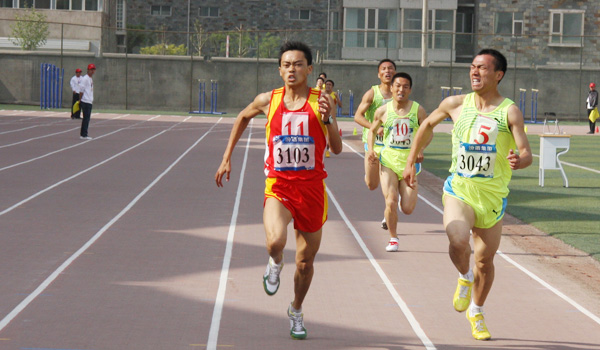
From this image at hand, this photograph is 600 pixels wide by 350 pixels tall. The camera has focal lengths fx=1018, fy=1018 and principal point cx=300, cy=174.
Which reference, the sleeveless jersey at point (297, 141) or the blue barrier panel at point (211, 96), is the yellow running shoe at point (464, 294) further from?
the blue barrier panel at point (211, 96)

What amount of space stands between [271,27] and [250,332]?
6671 centimetres

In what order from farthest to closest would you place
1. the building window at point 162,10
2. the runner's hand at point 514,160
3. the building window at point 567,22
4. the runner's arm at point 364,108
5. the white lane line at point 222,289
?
Answer: the building window at point 162,10 → the building window at point 567,22 → the runner's arm at point 364,108 → the white lane line at point 222,289 → the runner's hand at point 514,160

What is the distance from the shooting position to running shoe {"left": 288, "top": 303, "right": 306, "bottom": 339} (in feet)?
22.4

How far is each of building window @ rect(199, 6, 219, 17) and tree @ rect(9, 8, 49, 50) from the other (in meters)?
14.2

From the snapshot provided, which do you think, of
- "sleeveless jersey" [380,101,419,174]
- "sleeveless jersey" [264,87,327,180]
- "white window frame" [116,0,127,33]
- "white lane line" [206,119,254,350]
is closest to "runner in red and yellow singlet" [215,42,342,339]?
"sleeveless jersey" [264,87,327,180]

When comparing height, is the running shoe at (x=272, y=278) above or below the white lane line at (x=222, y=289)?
above

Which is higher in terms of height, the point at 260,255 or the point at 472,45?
the point at 472,45

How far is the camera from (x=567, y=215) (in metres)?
14.6

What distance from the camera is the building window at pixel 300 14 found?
2869 inches

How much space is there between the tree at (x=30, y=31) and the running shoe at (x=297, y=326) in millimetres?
52779

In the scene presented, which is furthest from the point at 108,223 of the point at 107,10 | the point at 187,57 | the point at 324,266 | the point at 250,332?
the point at 107,10

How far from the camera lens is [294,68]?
22.9 ft

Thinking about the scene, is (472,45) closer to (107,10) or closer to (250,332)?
(107,10)

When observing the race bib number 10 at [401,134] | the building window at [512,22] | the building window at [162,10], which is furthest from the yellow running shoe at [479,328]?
the building window at [162,10]
